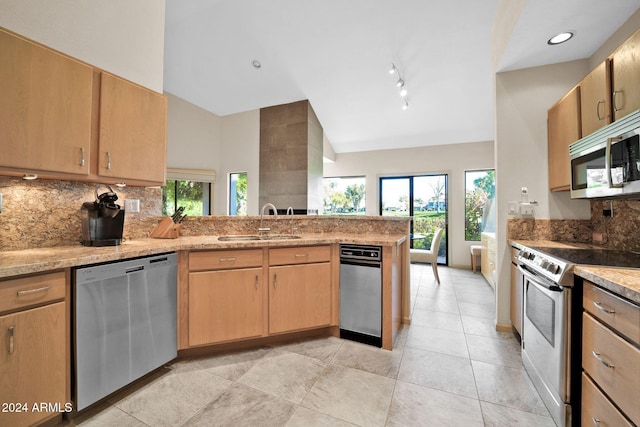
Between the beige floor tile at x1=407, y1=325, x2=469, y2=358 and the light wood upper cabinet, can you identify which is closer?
the light wood upper cabinet

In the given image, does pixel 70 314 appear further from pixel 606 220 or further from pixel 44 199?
pixel 606 220

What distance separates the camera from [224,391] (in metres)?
1.59

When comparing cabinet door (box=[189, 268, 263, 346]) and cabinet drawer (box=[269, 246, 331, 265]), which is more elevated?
cabinet drawer (box=[269, 246, 331, 265])

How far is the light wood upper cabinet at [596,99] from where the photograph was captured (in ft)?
5.29

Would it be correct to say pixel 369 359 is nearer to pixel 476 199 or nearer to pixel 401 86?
pixel 401 86

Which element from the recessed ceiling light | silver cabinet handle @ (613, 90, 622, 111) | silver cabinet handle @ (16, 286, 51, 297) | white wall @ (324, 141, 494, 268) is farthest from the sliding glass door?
silver cabinet handle @ (16, 286, 51, 297)

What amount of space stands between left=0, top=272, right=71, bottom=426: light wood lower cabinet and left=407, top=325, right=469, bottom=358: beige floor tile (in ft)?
7.64

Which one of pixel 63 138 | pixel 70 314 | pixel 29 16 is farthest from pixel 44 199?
pixel 29 16

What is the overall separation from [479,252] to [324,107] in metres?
4.08

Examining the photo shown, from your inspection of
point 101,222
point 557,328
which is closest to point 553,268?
point 557,328

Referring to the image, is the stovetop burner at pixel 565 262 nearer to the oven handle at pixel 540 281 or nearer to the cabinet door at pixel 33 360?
the oven handle at pixel 540 281

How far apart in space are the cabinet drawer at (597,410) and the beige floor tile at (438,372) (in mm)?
525

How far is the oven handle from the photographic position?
1.38 m

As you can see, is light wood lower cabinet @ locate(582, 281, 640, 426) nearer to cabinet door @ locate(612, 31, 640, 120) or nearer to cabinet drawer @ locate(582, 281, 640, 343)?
cabinet drawer @ locate(582, 281, 640, 343)
